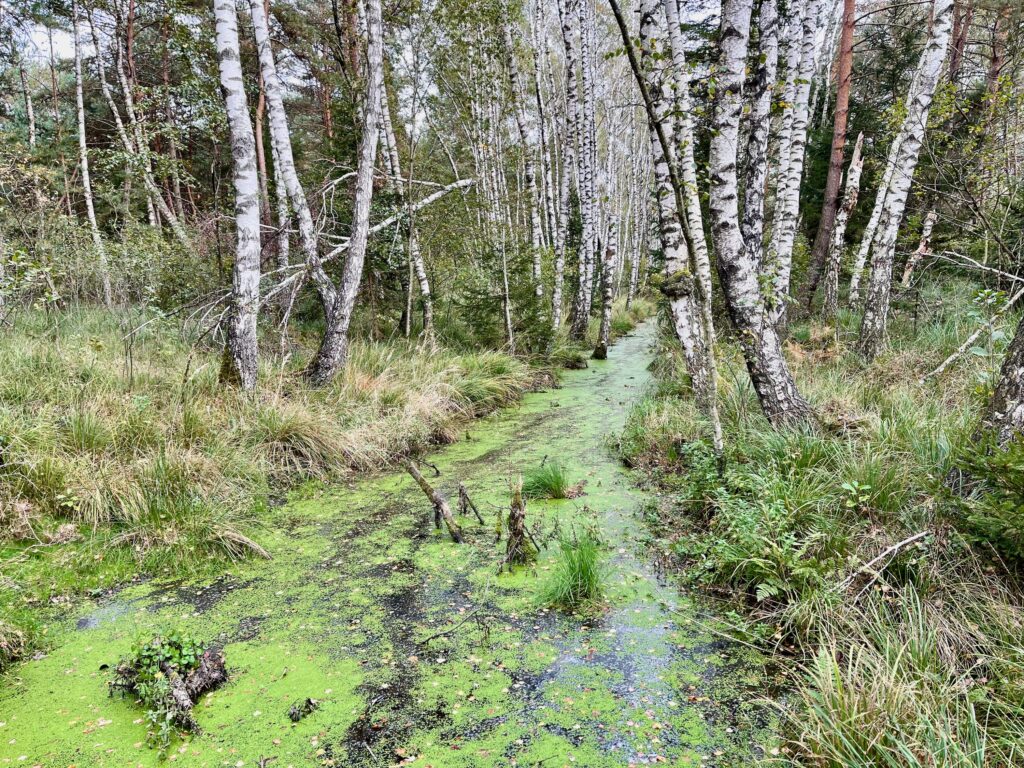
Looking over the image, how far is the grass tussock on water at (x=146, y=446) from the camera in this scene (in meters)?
2.95

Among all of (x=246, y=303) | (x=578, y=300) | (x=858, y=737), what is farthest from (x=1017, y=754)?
(x=578, y=300)

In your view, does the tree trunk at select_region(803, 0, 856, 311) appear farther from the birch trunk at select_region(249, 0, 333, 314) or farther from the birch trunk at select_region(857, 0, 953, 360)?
the birch trunk at select_region(249, 0, 333, 314)

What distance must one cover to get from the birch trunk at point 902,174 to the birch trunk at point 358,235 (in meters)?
5.20

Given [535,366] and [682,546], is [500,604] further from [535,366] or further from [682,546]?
[535,366]

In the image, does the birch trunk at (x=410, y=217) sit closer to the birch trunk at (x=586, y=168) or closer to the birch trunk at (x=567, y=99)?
the birch trunk at (x=567, y=99)

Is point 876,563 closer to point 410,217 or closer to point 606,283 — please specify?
point 410,217

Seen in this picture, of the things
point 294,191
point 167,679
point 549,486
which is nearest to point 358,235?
point 294,191

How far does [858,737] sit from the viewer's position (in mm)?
1582

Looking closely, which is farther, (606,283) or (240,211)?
(606,283)

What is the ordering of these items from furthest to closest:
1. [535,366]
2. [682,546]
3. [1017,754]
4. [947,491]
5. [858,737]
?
[535,366]
[682,546]
[947,491]
[858,737]
[1017,754]

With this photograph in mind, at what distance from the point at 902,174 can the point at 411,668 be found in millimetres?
6167

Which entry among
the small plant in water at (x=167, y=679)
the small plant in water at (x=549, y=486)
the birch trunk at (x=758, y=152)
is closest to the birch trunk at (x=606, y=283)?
the birch trunk at (x=758, y=152)

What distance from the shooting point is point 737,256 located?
3.70 meters

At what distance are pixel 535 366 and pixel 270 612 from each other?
20.1ft
